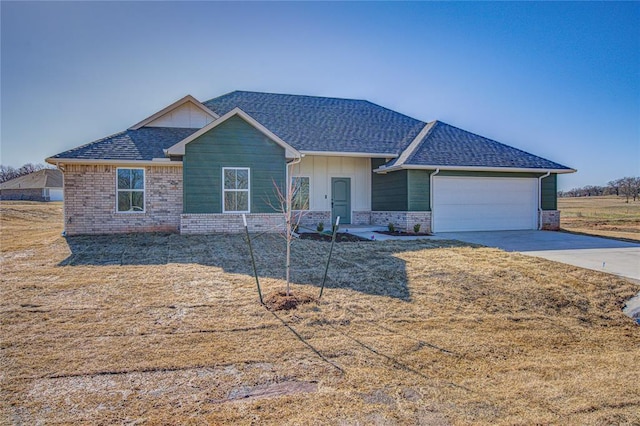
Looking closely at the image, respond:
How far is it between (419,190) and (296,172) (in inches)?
212

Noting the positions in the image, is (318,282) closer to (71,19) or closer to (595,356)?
(595,356)

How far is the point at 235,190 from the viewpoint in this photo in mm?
13711

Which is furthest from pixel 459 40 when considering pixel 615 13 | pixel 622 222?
pixel 622 222

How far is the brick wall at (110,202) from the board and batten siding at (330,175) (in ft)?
17.2

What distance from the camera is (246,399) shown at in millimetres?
3445

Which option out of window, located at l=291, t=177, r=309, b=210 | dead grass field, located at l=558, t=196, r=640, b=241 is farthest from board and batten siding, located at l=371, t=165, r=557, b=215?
window, located at l=291, t=177, r=309, b=210

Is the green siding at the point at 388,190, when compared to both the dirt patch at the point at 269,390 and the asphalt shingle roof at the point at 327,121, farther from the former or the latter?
the dirt patch at the point at 269,390

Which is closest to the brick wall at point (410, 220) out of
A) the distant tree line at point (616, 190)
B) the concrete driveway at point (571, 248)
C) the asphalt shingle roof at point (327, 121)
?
the concrete driveway at point (571, 248)

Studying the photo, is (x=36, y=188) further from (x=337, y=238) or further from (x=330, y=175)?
(x=337, y=238)

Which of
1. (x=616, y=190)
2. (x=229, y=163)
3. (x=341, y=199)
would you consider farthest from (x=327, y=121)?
(x=616, y=190)

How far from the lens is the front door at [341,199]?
17.6 m

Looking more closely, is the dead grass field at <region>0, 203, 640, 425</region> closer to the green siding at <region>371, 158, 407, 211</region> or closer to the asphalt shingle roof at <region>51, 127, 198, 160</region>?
the asphalt shingle roof at <region>51, 127, 198, 160</region>

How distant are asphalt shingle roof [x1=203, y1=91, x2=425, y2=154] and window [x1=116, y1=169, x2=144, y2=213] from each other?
16.2 feet

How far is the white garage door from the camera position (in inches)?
615
